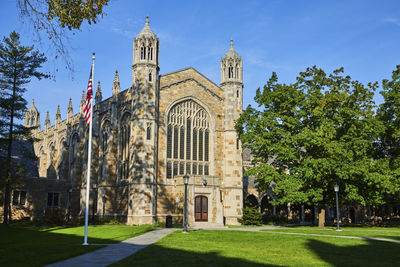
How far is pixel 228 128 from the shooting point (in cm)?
4000

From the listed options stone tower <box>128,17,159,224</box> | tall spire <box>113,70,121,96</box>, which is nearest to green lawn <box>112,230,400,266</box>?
stone tower <box>128,17,159,224</box>

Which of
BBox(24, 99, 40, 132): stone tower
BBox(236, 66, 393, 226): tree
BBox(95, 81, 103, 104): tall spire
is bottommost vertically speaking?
BBox(236, 66, 393, 226): tree

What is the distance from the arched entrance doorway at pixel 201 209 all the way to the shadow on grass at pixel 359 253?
58.3ft

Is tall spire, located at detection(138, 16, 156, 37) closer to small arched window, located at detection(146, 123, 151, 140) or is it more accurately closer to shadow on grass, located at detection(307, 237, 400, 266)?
small arched window, located at detection(146, 123, 151, 140)

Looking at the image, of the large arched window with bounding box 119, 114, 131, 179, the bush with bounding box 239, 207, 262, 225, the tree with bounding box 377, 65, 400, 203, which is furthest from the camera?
the large arched window with bounding box 119, 114, 131, 179

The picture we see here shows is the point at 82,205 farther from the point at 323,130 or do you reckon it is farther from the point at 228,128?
the point at 323,130

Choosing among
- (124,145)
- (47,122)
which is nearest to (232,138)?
(124,145)

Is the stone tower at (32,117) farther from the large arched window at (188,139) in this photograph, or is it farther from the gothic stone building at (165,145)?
the large arched window at (188,139)

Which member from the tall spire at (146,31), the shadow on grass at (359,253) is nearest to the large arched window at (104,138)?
the tall spire at (146,31)

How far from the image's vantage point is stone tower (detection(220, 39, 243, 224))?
127 ft

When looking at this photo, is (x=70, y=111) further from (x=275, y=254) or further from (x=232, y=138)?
(x=275, y=254)

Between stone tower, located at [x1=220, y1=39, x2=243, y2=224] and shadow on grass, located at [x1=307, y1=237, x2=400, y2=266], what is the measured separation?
1960cm

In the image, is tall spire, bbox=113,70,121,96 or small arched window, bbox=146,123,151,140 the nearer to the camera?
small arched window, bbox=146,123,151,140

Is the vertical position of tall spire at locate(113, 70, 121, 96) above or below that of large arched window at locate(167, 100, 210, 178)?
above
